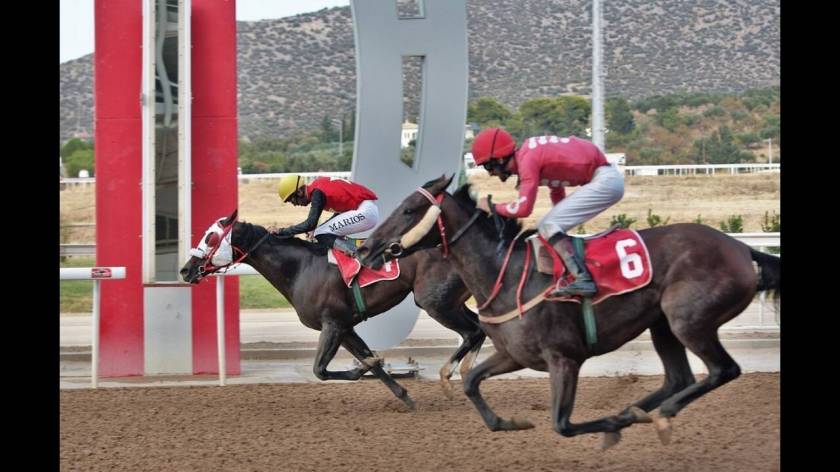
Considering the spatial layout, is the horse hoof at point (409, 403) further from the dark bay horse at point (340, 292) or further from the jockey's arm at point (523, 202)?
the jockey's arm at point (523, 202)

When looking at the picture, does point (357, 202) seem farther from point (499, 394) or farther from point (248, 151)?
point (248, 151)

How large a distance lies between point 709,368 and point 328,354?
10.1ft

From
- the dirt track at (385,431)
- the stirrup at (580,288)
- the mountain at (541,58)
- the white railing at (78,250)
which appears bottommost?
the dirt track at (385,431)

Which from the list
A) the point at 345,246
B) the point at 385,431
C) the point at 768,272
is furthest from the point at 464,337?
the point at 768,272

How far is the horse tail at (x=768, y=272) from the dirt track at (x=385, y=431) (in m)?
0.92

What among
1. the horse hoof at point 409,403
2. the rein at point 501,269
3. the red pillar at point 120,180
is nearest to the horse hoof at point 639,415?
the rein at point 501,269

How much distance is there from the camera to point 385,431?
7.41m

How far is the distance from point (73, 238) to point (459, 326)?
19.2 meters

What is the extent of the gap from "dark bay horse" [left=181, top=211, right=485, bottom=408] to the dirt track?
1.15ft

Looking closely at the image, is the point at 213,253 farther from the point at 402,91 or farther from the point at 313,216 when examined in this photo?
the point at 402,91

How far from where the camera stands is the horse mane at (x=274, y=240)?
8531mm

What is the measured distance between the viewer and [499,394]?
8727 millimetres

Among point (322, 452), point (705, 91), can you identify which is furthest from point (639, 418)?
point (705, 91)

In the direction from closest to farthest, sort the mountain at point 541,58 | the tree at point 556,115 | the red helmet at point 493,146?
1. the red helmet at point 493,146
2. the tree at point 556,115
3. the mountain at point 541,58
